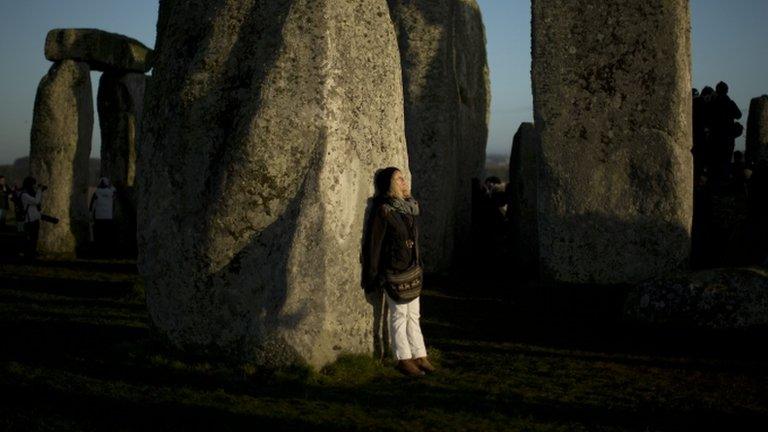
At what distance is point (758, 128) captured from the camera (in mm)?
18125

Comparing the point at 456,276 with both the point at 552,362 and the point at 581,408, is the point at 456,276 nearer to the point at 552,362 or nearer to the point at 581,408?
the point at 552,362

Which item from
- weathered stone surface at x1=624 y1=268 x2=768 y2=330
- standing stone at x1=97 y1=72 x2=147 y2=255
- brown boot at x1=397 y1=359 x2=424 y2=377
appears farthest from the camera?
standing stone at x1=97 y1=72 x2=147 y2=255

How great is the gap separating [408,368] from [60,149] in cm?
1036

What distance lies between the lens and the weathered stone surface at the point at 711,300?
7082 millimetres

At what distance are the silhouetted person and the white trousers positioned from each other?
8711mm

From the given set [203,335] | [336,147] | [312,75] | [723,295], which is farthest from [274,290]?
[723,295]

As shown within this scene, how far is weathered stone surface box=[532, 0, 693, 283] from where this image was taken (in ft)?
31.6

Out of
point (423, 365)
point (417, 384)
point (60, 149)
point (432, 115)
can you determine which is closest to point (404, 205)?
point (423, 365)

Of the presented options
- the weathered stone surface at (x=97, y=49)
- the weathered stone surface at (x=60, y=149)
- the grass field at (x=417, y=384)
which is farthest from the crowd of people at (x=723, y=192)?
the weathered stone surface at (x=97, y=49)

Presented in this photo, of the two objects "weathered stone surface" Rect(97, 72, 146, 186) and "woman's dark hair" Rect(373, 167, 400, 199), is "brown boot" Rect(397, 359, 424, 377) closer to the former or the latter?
"woman's dark hair" Rect(373, 167, 400, 199)

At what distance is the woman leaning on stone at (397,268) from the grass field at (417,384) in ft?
0.70

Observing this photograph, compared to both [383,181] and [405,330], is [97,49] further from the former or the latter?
[405,330]

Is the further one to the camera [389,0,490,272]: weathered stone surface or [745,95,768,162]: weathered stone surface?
[745,95,768,162]: weathered stone surface

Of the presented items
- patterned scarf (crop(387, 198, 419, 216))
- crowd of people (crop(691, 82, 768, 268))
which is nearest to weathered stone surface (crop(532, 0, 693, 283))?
crowd of people (crop(691, 82, 768, 268))
